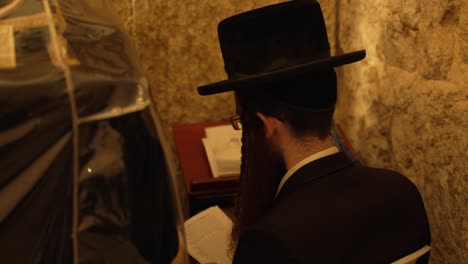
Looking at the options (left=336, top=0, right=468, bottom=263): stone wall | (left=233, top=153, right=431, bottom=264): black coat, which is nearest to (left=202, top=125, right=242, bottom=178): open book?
(left=336, top=0, right=468, bottom=263): stone wall

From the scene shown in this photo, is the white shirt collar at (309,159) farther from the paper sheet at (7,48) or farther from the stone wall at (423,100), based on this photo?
the paper sheet at (7,48)

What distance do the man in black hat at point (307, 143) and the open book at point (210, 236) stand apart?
364mm

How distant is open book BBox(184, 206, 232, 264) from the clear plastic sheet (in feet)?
2.40

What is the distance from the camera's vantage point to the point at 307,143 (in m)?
1.18

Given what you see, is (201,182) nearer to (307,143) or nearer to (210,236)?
(210,236)

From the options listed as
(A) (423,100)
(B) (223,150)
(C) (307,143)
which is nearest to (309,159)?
(C) (307,143)

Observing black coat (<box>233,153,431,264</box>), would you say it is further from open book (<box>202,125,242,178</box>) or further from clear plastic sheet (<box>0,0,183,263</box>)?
open book (<box>202,125,242,178</box>)

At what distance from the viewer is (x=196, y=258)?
57.6 inches

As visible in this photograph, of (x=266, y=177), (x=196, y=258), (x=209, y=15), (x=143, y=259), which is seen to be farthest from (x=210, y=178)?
(x=143, y=259)

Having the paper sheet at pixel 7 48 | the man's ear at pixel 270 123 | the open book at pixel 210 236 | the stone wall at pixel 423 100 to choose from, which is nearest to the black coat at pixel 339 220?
the man's ear at pixel 270 123

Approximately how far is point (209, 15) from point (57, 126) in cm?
138

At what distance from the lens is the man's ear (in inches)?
46.1

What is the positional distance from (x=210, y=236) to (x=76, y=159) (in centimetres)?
93

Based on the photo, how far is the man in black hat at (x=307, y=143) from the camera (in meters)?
1.04
